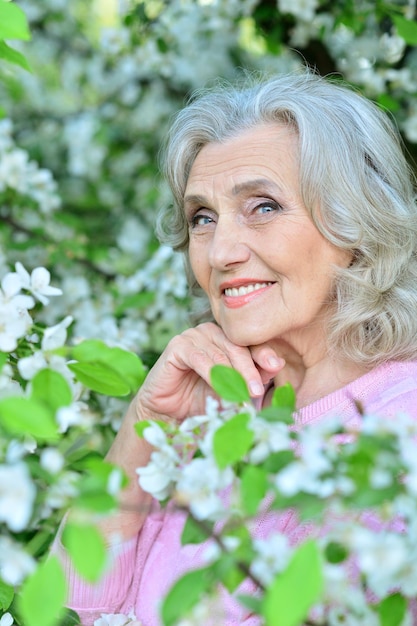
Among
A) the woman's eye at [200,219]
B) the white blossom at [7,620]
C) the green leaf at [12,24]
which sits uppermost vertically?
the green leaf at [12,24]

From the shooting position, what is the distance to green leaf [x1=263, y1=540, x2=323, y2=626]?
95 centimetres

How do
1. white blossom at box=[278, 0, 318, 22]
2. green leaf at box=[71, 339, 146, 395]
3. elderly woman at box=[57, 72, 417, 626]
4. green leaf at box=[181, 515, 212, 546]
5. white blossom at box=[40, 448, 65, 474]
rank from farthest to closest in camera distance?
white blossom at box=[278, 0, 318, 22] → elderly woman at box=[57, 72, 417, 626] → green leaf at box=[71, 339, 146, 395] → green leaf at box=[181, 515, 212, 546] → white blossom at box=[40, 448, 65, 474]

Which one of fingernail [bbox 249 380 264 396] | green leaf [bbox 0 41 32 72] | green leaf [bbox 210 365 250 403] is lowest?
fingernail [bbox 249 380 264 396]

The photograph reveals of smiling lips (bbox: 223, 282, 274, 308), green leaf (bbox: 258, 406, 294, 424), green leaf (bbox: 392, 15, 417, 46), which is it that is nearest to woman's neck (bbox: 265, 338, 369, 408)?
smiling lips (bbox: 223, 282, 274, 308)

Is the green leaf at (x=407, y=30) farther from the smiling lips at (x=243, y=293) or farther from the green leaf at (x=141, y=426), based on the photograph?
the green leaf at (x=141, y=426)

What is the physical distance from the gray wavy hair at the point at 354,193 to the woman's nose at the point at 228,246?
0.62ft

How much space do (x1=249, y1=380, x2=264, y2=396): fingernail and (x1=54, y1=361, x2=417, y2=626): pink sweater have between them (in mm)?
139

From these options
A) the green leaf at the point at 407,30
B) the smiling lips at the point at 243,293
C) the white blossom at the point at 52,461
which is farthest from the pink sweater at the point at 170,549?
the green leaf at the point at 407,30

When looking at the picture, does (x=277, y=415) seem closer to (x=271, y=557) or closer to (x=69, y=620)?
(x=271, y=557)

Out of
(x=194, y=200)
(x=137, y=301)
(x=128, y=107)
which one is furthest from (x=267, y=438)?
(x=128, y=107)

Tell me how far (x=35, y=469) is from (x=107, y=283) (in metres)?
3.04

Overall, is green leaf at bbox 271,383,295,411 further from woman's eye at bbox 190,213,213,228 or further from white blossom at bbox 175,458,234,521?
woman's eye at bbox 190,213,213,228

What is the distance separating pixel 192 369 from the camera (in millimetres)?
2363

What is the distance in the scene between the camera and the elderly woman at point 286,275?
7.34 feet
